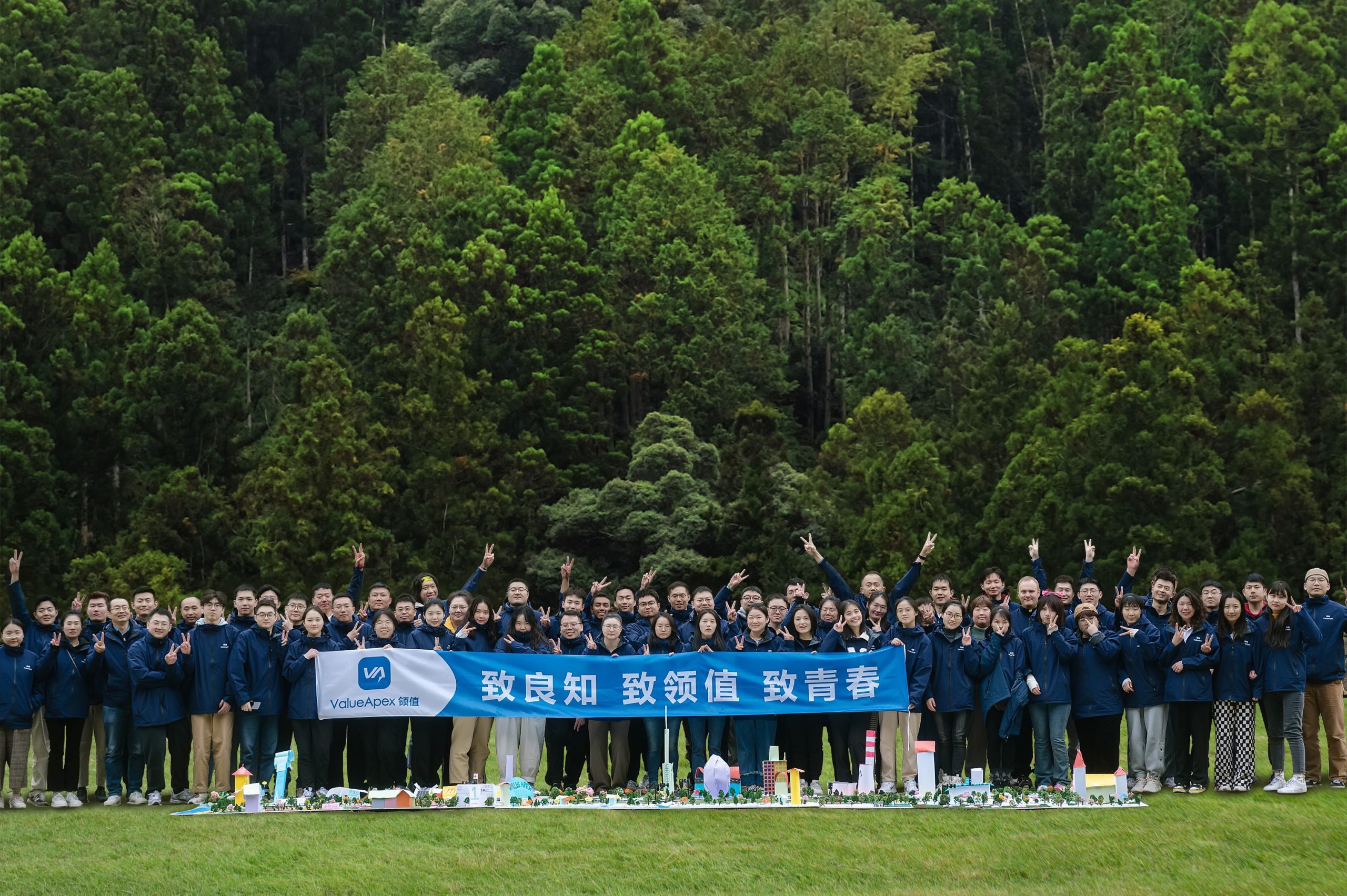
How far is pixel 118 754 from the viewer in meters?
14.0

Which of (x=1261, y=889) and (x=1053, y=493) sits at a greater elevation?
(x=1053, y=493)

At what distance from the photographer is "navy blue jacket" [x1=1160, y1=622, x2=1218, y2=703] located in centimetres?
1361

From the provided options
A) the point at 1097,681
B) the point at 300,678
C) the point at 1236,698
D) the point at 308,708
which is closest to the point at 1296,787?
the point at 1236,698

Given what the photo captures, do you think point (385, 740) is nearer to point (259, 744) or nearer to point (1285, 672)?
point (259, 744)

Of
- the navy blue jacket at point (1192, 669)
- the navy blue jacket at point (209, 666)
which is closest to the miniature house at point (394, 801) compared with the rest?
the navy blue jacket at point (209, 666)

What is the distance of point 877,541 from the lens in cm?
3603

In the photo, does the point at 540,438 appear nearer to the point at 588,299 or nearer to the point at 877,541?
the point at 588,299

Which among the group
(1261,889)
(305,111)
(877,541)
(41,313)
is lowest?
(1261,889)

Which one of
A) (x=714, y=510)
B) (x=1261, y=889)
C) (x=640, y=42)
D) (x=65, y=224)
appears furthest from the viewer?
(x=640, y=42)

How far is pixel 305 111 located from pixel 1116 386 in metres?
34.0

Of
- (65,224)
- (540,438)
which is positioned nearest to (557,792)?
(540,438)

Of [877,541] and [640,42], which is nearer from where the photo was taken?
[877,541]

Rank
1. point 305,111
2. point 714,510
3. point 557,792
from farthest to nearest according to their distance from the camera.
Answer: point 305,111 → point 714,510 → point 557,792

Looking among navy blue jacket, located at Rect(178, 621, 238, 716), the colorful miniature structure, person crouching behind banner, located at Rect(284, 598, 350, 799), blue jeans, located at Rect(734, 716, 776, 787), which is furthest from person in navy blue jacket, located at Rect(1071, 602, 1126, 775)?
navy blue jacket, located at Rect(178, 621, 238, 716)
